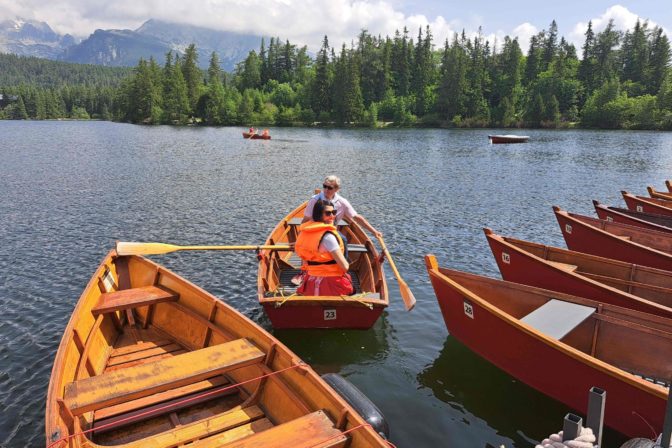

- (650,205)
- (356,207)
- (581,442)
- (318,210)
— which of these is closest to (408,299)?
(318,210)

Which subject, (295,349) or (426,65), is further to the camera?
(426,65)

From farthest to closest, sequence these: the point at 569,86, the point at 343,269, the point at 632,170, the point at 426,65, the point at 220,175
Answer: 1. the point at 426,65
2. the point at 569,86
3. the point at 632,170
4. the point at 220,175
5. the point at 343,269

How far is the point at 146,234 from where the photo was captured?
1731 cm

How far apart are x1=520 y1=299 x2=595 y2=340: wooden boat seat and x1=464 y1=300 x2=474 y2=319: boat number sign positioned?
80cm

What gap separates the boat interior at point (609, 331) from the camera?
270 inches

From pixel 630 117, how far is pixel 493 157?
196ft

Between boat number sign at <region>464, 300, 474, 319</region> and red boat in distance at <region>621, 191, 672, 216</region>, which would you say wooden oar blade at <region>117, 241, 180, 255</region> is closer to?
boat number sign at <region>464, 300, 474, 319</region>

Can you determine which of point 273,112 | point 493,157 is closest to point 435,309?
point 493,157

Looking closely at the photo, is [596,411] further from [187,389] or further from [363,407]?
[187,389]

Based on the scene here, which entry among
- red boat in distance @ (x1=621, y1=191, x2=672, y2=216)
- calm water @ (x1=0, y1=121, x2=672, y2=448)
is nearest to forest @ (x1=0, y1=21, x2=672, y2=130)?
calm water @ (x1=0, y1=121, x2=672, y2=448)

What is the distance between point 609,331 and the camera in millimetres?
7320

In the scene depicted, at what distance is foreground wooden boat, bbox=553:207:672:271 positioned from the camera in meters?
11.4

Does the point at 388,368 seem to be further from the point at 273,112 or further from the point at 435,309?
the point at 273,112

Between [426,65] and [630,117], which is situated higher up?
[426,65]
